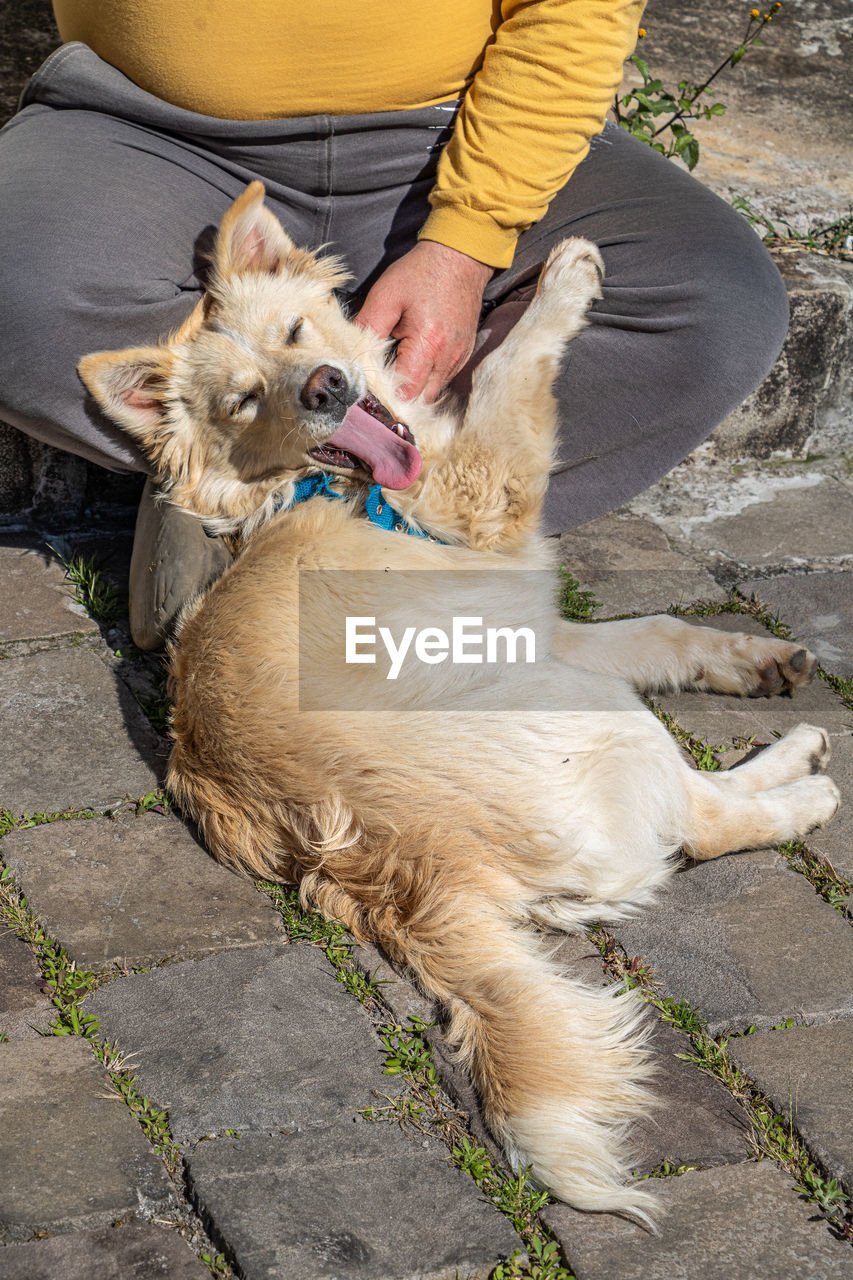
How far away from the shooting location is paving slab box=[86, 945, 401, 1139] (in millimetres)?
1662

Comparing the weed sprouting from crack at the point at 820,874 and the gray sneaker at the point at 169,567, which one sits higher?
the gray sneaker at the point at 169,567

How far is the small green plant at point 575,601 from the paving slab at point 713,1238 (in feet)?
5.26

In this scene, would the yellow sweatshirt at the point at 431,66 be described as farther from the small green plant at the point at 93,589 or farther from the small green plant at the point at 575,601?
the small green plant at the point at 93,589

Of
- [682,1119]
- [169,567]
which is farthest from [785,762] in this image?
[169,567]

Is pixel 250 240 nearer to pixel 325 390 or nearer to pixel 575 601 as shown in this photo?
pixel 325 390

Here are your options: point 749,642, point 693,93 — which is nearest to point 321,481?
point 749,642

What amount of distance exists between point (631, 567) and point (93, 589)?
152cm

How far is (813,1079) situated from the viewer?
1735 mm

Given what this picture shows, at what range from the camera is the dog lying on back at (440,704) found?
69.9 inches

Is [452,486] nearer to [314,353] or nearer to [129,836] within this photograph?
[314,353]

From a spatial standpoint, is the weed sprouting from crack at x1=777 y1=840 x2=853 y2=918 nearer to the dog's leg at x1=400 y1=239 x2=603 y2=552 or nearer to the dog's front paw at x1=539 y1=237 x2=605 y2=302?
the dog's leg at x1=400 y1=239 x2=603 y2=552

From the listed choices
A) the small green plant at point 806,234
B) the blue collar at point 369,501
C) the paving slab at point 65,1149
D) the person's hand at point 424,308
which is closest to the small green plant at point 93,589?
the blue collar at point 369,501

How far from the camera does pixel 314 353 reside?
2.44 meters

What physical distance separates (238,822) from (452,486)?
0.87m
